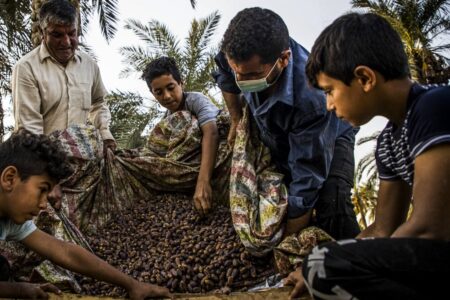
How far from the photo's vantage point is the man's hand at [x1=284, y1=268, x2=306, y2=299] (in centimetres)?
221

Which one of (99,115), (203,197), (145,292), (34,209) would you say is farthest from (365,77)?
(99,115)

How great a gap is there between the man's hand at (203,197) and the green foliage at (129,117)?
8246 mm

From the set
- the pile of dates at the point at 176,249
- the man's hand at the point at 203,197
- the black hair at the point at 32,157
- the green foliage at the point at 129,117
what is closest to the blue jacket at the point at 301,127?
the pile of dates at the point at 176,249

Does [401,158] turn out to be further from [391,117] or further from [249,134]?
[249,134]

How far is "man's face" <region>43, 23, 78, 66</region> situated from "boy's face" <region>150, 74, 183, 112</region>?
2.28 feet

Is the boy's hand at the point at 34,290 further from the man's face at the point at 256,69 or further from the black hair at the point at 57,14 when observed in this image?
the black hair at the point at 57,14

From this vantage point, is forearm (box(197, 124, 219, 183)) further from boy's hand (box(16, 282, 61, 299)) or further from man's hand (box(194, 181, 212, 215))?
boy's hand (box(16, 282, 61, 299))

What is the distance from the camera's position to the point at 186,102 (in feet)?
11.8

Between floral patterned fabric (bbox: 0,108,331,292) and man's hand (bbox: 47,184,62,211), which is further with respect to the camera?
man's hand (bbox: 47,184,62,211)

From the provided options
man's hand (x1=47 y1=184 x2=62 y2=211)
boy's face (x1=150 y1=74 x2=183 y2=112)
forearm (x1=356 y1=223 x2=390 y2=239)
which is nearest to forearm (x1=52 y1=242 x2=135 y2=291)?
man's hand (x1=47 y1=184 x2=62 y2=211)

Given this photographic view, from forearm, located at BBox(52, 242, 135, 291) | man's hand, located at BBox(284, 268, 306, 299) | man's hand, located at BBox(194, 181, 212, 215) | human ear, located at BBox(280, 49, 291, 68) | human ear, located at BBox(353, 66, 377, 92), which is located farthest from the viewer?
man's hand, located at BBox(194, 181, 212, 215)

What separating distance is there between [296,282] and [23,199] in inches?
47.3

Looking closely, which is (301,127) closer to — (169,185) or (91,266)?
(169,185)

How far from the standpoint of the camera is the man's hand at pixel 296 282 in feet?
7.25
